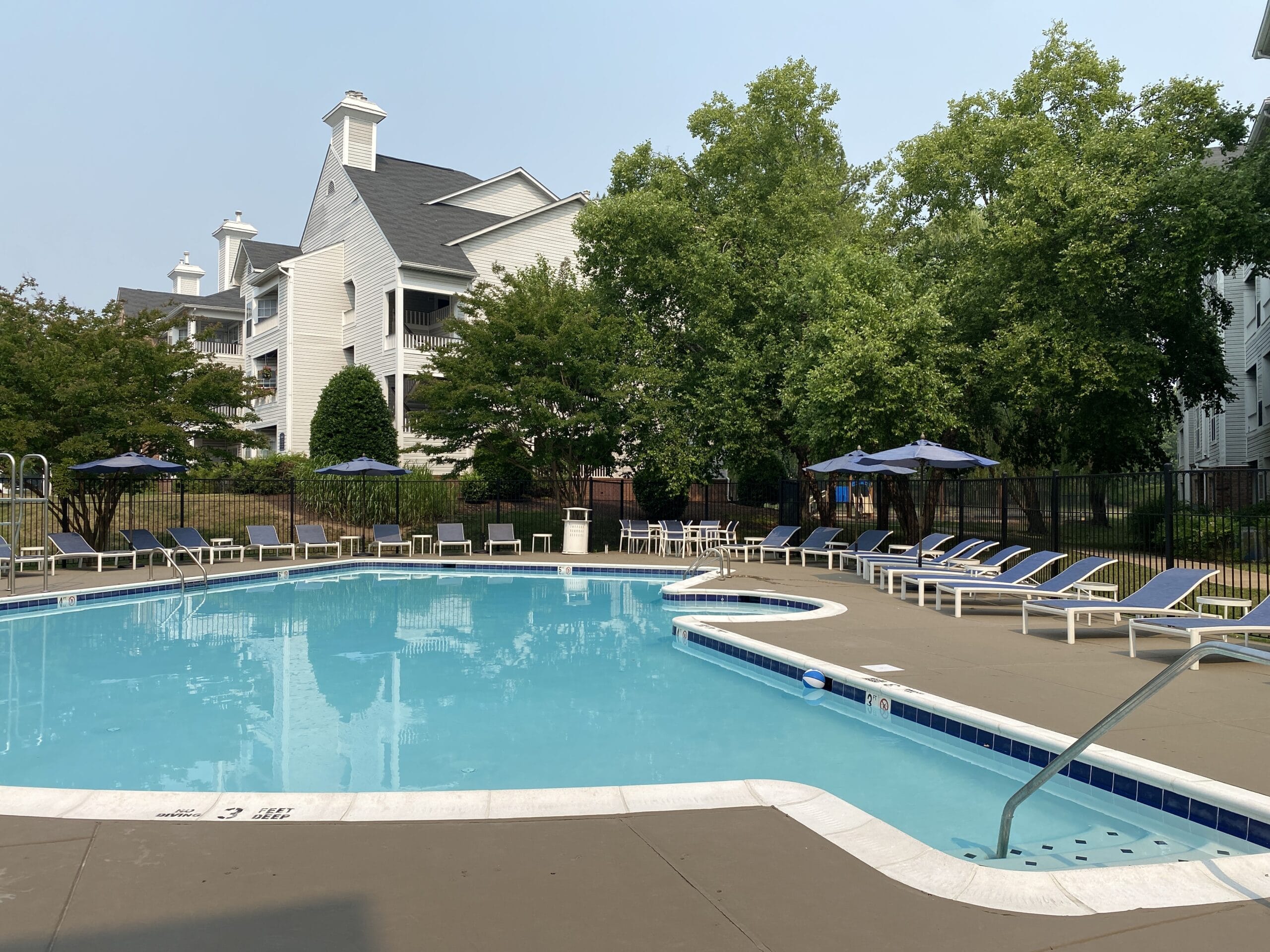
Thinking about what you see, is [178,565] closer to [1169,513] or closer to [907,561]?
[907,561]

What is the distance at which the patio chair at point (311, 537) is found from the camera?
65.1ft

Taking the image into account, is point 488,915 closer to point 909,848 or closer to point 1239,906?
Answer: point 909,848

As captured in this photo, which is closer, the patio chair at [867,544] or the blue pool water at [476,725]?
the blue pool water at [476,725]

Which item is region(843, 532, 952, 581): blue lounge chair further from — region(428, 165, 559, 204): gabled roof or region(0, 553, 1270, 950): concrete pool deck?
region(428, 165, 559, 204): gabled roof

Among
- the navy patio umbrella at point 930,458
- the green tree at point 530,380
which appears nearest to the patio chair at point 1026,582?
the navy patio umbrella at point 930,458

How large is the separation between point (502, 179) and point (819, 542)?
70.5 ft

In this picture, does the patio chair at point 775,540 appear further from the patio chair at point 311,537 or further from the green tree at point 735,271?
the patio chair at point 311,537

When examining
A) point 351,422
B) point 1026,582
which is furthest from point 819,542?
point 351,422

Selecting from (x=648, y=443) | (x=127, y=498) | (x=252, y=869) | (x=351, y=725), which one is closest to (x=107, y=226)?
(x=127, y=498)

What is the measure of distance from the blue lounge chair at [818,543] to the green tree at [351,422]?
40.2 feet

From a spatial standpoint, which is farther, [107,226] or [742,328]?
[107,226]

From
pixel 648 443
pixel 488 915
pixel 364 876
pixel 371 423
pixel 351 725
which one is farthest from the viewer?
pixel 371 423

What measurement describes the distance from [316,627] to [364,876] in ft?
30.2

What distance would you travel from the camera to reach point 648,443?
2170 cm
